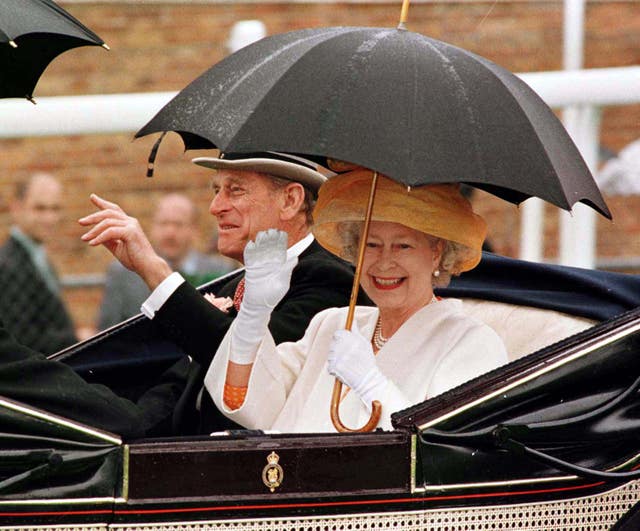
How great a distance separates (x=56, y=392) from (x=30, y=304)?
3476 millimetres

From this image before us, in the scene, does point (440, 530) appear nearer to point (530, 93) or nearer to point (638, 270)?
point (530, 93)

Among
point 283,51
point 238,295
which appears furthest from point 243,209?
point 283,51

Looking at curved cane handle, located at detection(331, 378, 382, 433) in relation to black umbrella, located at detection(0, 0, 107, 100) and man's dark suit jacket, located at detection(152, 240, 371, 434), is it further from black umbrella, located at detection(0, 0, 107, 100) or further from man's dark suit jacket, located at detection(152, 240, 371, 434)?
black umbrella, located at detection(0, 0, 107, 100)

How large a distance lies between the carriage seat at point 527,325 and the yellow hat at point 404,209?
38cm

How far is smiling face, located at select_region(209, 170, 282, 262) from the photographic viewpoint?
4.08 m

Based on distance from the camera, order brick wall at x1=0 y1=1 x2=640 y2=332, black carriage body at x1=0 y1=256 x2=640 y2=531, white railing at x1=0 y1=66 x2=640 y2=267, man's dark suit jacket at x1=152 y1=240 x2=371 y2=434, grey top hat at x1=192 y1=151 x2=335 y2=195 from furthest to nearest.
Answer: brick wall at x1=0 y1=1 x2=640 y2=332 → white railing at x1=0 y1=66 x2=640 y2=267 → grey top hat at x1=192 y1=151 x2=335 y2=195 → man's dark suit jacket at x1=152 y1=240 x2=371 y2=434 → black carriage body at x1=0 y1=256 x2=640 y2=531

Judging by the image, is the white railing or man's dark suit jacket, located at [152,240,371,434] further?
the white railing

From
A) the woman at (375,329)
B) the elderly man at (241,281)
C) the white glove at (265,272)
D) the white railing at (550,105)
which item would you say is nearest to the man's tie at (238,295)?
the elderly man at (241,281)

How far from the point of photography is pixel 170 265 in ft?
22.0

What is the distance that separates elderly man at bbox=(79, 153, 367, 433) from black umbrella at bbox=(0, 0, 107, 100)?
43 cm

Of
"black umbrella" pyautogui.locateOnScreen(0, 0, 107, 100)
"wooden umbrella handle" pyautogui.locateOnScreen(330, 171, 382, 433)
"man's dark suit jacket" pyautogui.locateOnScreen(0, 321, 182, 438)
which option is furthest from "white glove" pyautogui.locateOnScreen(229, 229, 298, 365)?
"black umbrella" pyautogui.locateOnScreen(0, 0, 107, 100)

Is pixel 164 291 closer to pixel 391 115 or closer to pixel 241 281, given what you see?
pixel 241 281

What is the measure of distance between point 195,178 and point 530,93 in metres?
5.52

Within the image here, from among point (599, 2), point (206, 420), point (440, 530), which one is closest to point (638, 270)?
point (599, 2)
